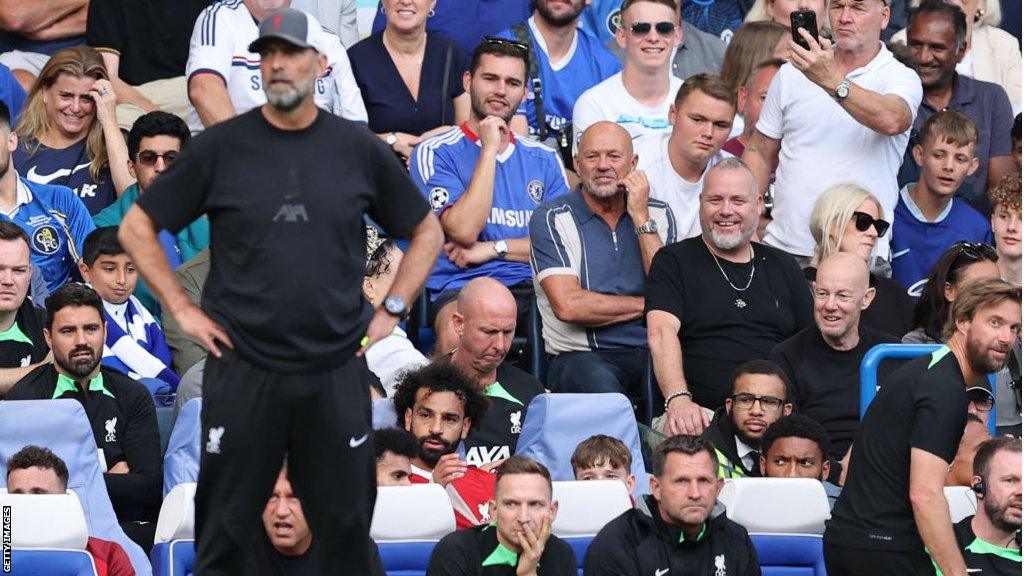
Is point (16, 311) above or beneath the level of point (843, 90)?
beneath

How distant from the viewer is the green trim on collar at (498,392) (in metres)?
8.81

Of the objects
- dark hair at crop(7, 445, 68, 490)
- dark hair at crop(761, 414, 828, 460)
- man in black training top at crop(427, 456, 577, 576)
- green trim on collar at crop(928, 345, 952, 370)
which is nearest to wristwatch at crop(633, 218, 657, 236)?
dark hair at crop(761, 414, 828, 460)

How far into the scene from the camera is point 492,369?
29.1 feet

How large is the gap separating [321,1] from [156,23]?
3.51 ft

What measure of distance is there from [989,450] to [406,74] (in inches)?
190

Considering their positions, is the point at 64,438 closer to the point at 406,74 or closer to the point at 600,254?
the point at 600,254

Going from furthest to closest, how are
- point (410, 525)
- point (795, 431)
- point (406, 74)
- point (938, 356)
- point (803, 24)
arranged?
point (406, 74)
point (803, 24)
point (795, 431)
point (410, 525)
point (938, 356)

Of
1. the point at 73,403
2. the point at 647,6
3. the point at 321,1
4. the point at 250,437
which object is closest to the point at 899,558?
the point at 250,437

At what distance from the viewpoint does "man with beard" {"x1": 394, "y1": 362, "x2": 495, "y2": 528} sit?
26.3 ft

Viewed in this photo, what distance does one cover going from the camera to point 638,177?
9.69 m

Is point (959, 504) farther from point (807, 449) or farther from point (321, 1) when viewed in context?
point (321, 1)

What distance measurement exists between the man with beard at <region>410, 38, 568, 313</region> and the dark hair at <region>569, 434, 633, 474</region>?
199 cm

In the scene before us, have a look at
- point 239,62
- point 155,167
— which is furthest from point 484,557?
point 239,62

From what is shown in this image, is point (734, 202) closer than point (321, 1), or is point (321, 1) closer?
point (734, 202)
